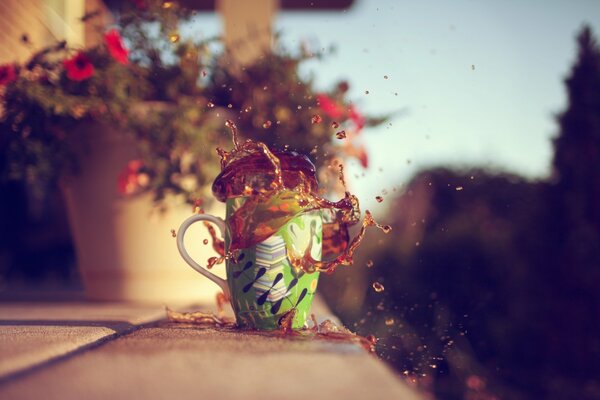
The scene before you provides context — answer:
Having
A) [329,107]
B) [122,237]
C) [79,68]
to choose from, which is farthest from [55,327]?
[329,107]

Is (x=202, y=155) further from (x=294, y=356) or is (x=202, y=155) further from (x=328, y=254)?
(x=294, y=356)

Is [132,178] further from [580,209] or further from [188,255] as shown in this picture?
[580,209]

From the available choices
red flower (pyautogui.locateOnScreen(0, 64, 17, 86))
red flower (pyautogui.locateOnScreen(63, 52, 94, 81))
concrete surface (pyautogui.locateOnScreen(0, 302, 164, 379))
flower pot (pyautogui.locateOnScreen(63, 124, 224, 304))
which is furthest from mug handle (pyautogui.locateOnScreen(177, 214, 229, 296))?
red flower (pyautogui.locateOnScreen(0, 64, 17, 86))

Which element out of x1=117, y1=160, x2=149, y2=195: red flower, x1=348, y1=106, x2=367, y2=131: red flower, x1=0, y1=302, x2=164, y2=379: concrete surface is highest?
x1=348, y1=106, x2=367, y2=131: red flower

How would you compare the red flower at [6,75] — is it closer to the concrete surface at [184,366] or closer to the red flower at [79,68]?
the red flower at [79,68]

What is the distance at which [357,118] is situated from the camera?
2.10m

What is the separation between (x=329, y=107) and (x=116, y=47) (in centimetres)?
73

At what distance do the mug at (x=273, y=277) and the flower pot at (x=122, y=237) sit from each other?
0.80 metres

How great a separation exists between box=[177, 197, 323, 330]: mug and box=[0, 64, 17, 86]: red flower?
1.09 meters

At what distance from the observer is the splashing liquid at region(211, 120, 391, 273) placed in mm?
1035

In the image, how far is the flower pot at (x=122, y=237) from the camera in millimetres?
1846

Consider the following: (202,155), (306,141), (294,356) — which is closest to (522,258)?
(306,141)

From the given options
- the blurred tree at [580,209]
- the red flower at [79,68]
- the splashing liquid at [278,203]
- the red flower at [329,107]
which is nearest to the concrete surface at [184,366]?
the splashing liquid at [278,203]

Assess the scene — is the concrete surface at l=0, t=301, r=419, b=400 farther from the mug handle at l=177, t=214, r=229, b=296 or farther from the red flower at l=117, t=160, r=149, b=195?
the red flower at l=117, t=160, r=149, b=195
